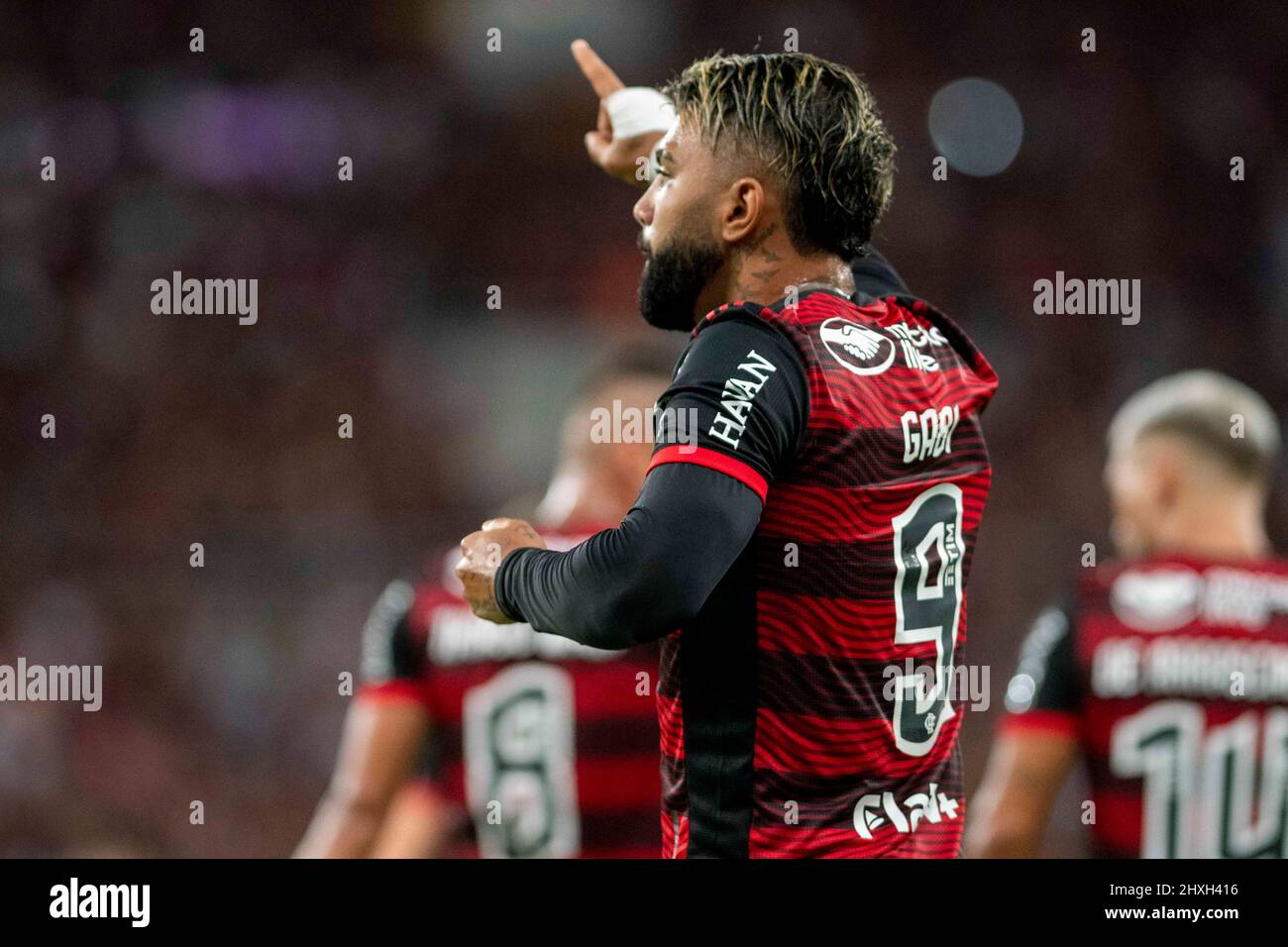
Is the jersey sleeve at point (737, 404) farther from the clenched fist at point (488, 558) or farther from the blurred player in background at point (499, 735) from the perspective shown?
the blurred player in background at point (499, 735)

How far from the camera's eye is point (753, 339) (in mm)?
1778

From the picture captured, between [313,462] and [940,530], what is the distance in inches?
274

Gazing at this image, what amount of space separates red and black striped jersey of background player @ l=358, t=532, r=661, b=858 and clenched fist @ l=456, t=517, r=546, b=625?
1.50 metres

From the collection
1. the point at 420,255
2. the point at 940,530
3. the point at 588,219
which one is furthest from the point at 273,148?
the point at 940,530

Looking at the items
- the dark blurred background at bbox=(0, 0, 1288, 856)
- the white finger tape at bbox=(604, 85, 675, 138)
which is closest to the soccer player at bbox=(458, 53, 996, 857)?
the white finger tape at bbox=(604, 85, 675, 138)

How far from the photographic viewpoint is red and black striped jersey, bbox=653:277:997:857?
70.6 inches

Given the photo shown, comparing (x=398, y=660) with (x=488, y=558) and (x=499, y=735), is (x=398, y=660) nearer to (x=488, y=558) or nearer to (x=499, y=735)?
(x=499, y=735)

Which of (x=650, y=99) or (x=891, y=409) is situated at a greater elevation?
(x=650, y=99)

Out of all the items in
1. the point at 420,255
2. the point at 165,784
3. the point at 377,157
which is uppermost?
the point at 377,157

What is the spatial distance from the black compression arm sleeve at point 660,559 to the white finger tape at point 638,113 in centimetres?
100

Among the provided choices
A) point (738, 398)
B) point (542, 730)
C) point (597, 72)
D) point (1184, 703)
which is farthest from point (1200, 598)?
point (738, 398)

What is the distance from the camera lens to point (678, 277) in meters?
2.01

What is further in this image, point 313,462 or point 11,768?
point 313,462

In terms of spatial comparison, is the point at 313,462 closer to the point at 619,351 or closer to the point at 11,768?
the point at 11,768
